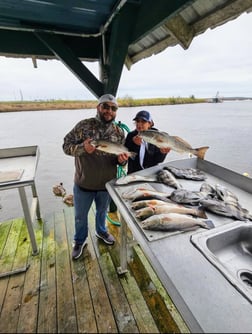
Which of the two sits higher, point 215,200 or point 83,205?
point 215,200

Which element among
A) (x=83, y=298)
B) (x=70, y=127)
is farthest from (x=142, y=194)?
(x=70, y=127)

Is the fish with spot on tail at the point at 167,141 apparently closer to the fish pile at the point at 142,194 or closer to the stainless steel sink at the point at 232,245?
the fish pile at the point at 142,194

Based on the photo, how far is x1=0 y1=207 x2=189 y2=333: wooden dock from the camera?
4.79 ft

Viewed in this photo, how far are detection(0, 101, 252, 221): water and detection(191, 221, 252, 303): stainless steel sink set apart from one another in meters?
1.44

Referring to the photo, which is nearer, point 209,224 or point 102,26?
point 209,224

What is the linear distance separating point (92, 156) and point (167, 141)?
2.32ft

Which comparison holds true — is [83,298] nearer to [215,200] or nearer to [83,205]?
[83,205]

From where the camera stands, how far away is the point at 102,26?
6.88ft

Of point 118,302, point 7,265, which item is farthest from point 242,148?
point 7,265

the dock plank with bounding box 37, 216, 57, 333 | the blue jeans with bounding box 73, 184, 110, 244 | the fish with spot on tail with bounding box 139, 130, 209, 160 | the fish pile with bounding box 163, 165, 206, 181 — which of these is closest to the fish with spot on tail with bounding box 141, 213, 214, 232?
the fish pile with bounding box 163, 165, 206, 181

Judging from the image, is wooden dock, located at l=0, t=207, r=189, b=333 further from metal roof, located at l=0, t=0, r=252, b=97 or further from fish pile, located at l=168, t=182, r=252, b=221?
metal roof, located at l=0, t=0, r=252, b=97

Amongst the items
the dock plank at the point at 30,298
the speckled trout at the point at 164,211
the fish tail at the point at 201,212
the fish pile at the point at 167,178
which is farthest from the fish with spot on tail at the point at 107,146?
the dock plank at the point at 30,298

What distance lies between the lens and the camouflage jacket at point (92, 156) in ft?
6.01

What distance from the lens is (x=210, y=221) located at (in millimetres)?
1094
